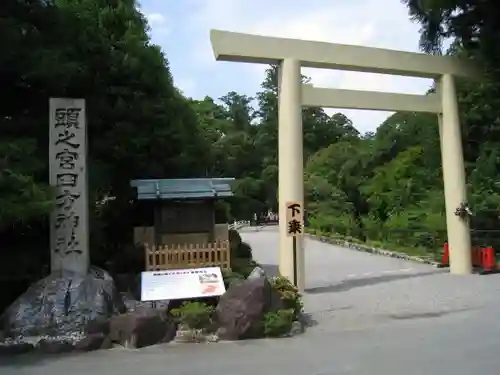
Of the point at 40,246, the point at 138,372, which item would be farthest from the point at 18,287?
the point at 138,372

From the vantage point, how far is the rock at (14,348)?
7.49 m

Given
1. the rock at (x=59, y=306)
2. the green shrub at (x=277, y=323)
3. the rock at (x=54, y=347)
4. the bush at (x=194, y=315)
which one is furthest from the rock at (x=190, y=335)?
the rock at (x=54, y=347)

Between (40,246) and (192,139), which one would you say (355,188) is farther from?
(40,246)

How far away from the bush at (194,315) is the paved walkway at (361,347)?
20.4 inches

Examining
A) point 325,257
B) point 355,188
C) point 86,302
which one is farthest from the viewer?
point 355,188

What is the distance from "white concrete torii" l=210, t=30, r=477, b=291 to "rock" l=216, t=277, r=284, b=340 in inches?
125

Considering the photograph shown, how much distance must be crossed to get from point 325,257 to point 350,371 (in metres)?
14.9

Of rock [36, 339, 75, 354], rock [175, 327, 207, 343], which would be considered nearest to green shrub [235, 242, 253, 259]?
rock [175, 327, 207, 343]

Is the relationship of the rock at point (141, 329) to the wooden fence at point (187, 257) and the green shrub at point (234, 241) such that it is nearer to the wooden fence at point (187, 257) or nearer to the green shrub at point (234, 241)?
the wooden fence at point (187, 257)

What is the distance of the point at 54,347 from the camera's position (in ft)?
24.8

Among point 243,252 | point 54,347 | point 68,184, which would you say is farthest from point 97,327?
point 243,252

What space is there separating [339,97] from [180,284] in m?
→ 6.46

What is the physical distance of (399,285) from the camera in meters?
13.3

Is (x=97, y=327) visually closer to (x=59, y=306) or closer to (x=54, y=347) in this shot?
(x=54, y=347)
